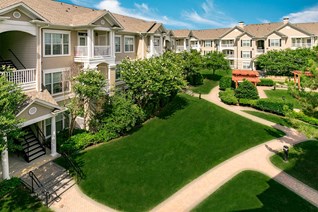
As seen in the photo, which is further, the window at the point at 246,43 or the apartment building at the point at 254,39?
the window at the point at 246,43

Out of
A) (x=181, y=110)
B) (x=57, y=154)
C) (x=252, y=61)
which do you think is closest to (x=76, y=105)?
(x=57, y=154)

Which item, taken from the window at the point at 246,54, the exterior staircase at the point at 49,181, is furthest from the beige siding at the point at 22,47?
the window at the point at 246,54

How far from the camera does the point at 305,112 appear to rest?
17.7 meters

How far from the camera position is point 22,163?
19375 mm

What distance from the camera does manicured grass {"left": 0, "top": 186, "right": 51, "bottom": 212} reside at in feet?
48.4

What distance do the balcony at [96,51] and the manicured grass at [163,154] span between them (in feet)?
28.3

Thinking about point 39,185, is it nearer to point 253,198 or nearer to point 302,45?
point 253,198

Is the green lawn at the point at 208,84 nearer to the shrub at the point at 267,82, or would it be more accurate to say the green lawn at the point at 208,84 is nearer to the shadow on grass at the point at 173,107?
the shadow on grass at the point at 173,107

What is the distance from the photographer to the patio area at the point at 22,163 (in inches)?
715

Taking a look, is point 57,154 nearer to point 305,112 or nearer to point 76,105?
point 76,105

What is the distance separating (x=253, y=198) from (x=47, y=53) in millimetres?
19586

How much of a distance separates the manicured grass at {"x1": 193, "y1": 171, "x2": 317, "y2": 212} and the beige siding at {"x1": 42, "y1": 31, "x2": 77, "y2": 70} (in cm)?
1675

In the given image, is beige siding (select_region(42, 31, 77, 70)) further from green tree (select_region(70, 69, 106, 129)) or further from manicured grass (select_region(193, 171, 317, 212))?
manicured grass (select_region(193, 171, 317, 212))

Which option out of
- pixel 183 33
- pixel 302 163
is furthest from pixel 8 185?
pixel 183 33
